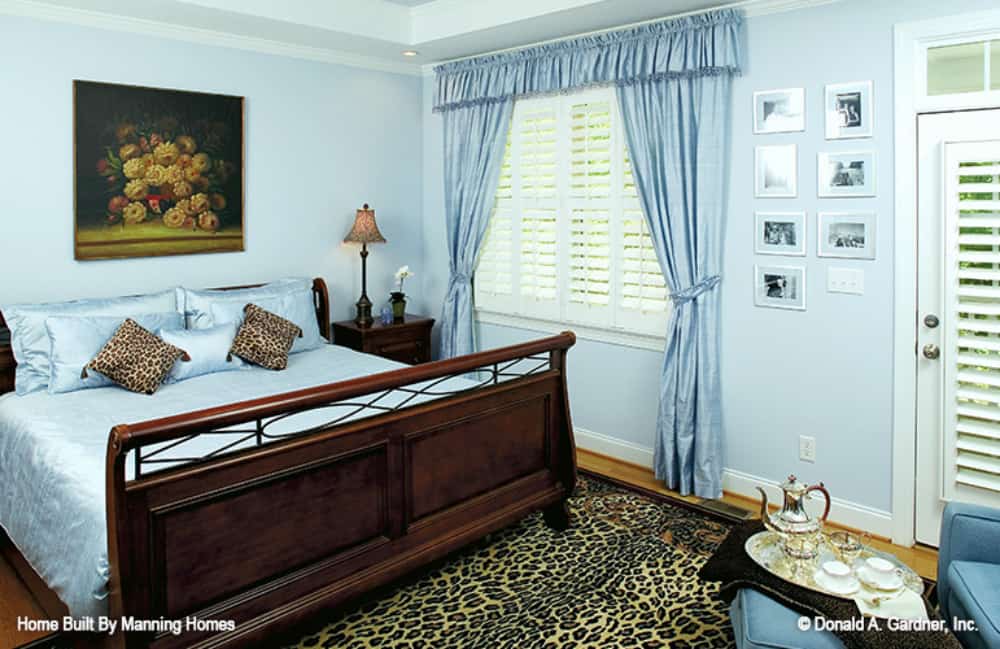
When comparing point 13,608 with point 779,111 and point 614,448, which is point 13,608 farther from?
point 779,111

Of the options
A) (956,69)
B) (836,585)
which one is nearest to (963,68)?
(956,69)

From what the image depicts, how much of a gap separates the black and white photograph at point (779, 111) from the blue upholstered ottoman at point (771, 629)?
2282 mm

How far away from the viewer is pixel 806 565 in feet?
7.93

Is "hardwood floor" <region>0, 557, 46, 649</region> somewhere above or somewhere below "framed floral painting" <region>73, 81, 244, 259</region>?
below

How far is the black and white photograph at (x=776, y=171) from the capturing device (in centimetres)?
368

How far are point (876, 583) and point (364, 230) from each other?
356cm

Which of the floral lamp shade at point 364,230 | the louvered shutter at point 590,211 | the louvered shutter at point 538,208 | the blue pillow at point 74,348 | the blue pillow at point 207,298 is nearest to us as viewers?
the blue pillow at point 74,348

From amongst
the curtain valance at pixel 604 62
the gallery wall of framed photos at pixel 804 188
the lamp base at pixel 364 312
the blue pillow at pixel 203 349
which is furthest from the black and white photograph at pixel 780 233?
the blue pillow at pixel 203 349

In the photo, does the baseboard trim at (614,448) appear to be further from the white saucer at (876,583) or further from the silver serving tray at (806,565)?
the white saucer at (876,583)

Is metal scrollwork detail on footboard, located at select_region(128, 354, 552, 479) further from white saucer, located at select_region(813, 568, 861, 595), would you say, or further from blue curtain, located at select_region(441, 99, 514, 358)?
blue curtain, located at select_region(441, 99, 514, 358)

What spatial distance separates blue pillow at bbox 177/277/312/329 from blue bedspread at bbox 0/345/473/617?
0.40m

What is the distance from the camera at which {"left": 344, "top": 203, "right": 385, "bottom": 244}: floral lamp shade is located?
4.93 meters

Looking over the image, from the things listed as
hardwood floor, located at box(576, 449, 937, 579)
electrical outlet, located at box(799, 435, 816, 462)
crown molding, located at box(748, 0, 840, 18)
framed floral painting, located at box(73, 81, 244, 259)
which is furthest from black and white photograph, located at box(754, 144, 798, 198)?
framed floral painting, located at box(73, 81, 244, 259)

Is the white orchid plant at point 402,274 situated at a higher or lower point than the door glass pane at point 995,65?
lower
